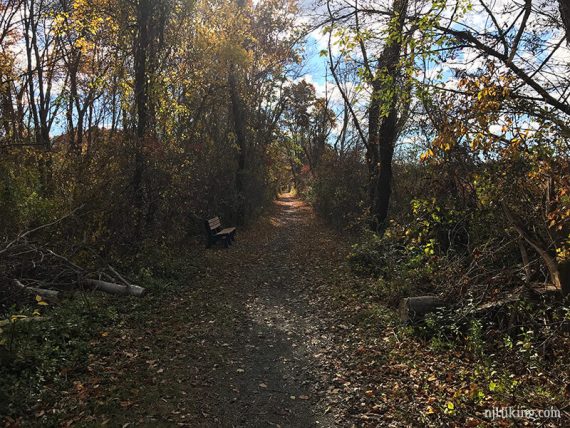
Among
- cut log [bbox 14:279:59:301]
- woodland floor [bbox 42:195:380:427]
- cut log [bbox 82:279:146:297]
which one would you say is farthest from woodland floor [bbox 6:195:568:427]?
cut log [bbox 14:279:59:301]

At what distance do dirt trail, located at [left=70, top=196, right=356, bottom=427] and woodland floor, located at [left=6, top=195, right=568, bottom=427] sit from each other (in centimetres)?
2

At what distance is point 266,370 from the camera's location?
17.6 feet

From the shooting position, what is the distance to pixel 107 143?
9430 mm

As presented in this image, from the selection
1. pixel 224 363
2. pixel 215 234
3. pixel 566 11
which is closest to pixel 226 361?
pixel 224 363

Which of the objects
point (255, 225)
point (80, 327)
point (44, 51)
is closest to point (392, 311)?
point (80, 327)

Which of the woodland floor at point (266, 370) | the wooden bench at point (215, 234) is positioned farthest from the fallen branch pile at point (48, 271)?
the wooden bench at point (215, 234)

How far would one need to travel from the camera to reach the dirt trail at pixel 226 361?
430 centimetres

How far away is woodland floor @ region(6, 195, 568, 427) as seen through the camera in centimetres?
416

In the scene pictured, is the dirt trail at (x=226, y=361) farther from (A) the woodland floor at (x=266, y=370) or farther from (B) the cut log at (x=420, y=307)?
(B) the cut log at (x=420, y=307)

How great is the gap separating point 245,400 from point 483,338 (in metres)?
3.35

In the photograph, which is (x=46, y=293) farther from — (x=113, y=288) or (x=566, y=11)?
(x=566, y=11)

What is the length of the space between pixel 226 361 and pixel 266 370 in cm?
60

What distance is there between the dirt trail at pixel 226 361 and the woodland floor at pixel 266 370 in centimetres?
2

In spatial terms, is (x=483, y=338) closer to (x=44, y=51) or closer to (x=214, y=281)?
(x=214, y=281)
